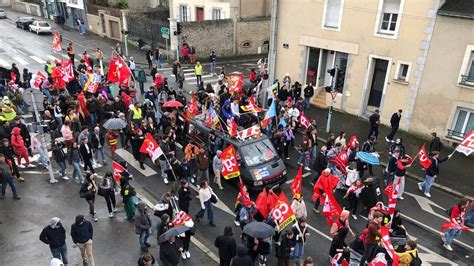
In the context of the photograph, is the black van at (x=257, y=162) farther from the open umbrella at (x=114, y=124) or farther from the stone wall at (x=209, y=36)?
the stone wall at (x=209, y=36)

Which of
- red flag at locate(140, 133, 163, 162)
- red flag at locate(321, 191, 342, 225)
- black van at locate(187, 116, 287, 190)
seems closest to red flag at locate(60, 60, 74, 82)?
red flag at locate(140, 133, 163, 162)

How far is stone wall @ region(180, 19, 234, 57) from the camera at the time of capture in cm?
3011

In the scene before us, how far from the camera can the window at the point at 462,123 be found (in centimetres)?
1650

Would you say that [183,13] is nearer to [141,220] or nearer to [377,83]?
[377,83]

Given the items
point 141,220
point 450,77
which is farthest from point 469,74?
point 141,220

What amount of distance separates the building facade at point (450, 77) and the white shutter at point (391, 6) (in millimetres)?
1906

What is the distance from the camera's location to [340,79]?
68.3 ft

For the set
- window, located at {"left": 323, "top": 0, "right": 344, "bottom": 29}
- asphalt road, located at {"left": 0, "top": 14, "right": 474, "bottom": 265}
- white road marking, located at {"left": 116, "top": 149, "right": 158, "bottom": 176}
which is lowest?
asphalt road, located at {"left": 0, "top": 14, "right": 474, "bottom": 265}

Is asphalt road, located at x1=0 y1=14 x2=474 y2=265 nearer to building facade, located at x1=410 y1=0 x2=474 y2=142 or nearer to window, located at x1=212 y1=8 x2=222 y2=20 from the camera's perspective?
building facade, located at x1=410 y1=0 x2=474 y2=142

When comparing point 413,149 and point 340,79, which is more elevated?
point 340,79

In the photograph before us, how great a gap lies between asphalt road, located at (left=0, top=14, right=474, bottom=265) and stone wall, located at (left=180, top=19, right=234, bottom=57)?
1747 cm

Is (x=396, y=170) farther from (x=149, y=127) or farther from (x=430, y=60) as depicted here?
(x=149, y=127)

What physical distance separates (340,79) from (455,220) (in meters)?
11.8

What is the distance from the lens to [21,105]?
18.1 m
